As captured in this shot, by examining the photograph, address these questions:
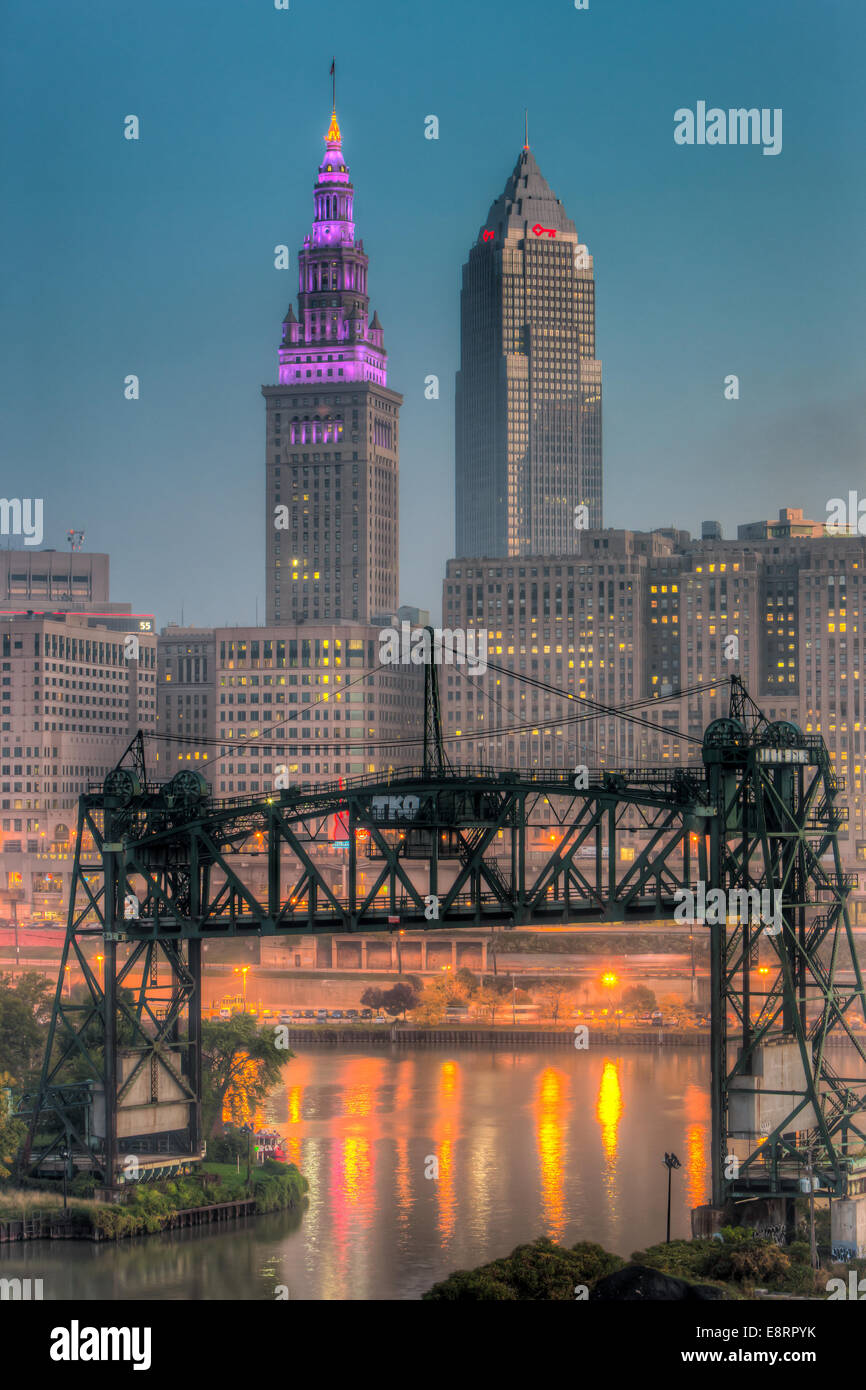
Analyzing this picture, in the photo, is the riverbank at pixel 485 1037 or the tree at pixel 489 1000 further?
the tree at pixel 489 1000

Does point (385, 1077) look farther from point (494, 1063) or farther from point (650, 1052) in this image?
point (650, 1052)

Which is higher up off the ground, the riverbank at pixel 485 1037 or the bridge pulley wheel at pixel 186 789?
the bridge pulley wheel at pixel 186 789

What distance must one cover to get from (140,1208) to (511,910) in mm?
17139

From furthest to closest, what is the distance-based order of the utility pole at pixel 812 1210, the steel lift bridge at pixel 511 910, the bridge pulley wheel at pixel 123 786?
the bridge pulley wheel at pixel 123 786, the steel lift bridge at pixel 511 910, the utility pole at pixel 812 1210

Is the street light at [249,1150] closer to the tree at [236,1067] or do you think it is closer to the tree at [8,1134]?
the tree at [236,1067]

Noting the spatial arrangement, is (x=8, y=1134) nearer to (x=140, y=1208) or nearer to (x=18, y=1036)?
(x=140, y=1208)

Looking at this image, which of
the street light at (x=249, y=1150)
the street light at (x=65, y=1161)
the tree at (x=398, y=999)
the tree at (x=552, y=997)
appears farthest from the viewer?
the tree at (x=398, y=999)

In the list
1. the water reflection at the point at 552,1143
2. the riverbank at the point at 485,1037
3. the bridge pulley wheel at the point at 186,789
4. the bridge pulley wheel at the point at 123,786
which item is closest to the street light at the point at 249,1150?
the water reflection at the point at 552,1143

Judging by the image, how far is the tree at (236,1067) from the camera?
8919cm

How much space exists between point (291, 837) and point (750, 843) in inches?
695

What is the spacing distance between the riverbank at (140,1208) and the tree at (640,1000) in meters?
64.8

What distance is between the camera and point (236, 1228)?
80.0m

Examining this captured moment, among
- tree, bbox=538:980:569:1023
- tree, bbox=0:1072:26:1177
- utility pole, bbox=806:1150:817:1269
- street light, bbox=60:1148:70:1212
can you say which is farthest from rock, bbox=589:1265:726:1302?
tree, bbox=538:980:569:1023
